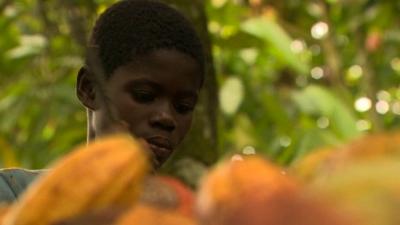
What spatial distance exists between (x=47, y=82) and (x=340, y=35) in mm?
1065

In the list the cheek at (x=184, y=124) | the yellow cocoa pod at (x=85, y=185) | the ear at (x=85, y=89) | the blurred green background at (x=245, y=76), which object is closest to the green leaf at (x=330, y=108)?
the blurred green background at (x=245, y=76)

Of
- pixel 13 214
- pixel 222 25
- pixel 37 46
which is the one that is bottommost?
pixel 13 214

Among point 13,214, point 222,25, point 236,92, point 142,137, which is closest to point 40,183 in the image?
point 13,214

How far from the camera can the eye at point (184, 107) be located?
1318 mm

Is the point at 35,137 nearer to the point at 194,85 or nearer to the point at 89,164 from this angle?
the point at 194,85

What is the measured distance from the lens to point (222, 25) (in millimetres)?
2500

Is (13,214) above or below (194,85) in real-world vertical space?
below

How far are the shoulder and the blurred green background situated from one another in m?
0.55

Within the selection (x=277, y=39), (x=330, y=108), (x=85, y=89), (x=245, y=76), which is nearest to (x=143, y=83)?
(x=85, y=89)

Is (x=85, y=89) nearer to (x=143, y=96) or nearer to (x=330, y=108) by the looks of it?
(x=143, y=96)

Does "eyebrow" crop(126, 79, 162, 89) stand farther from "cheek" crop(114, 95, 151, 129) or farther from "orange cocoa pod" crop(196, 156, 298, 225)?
"orange cocoa pod" crop(196, 156, 298, 225)

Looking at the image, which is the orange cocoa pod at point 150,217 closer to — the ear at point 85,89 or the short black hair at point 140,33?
the short black hair at point 140,33

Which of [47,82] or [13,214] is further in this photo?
[47,82]

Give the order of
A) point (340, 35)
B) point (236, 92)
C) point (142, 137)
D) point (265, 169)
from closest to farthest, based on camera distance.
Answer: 1. point (265, 169)
2. point (142, 137)
3. point (236, 92)
4. point (340, 35)
